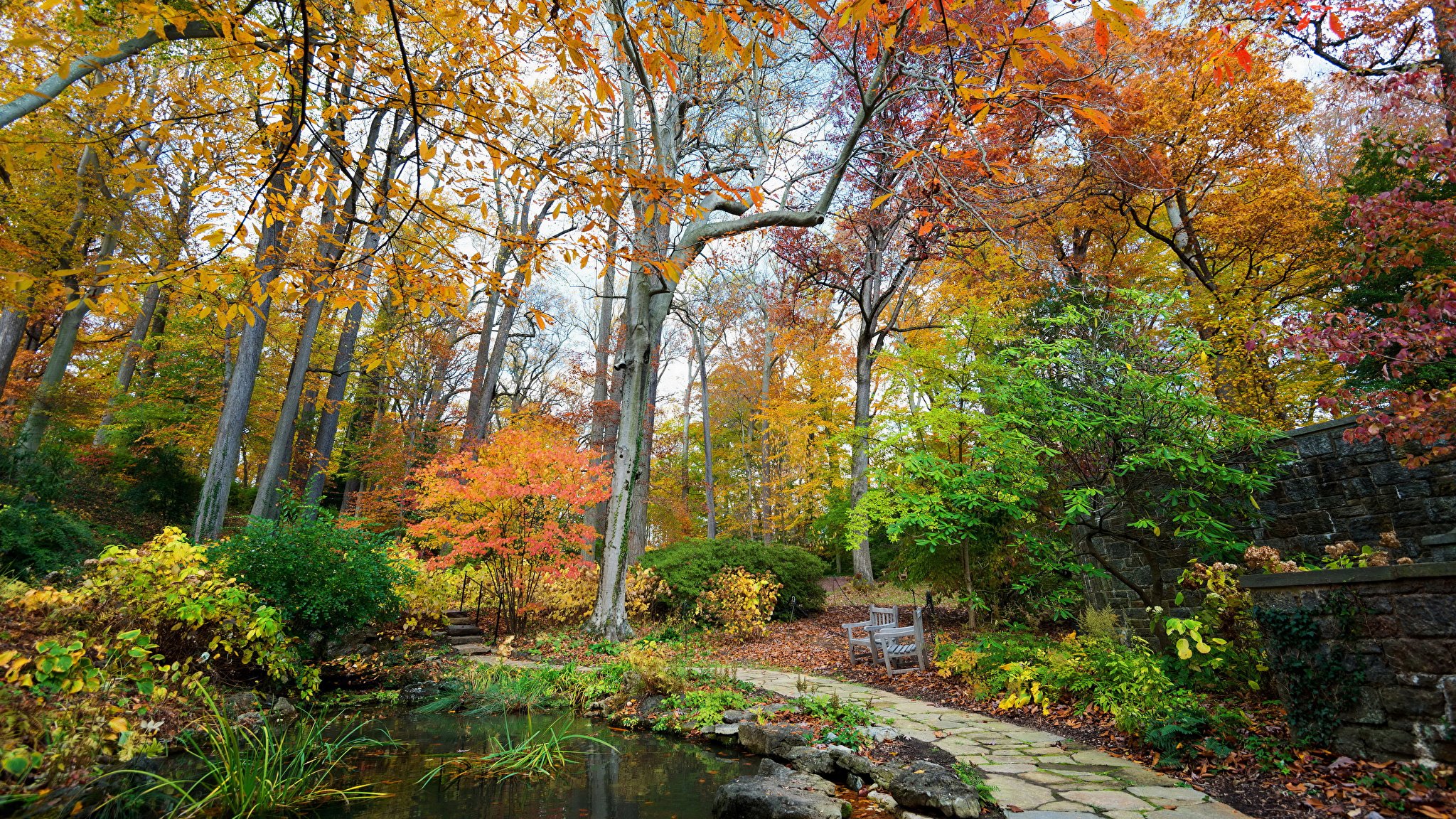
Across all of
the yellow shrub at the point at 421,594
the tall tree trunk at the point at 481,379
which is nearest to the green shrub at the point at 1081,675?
the yellow shrub at the point at 421,594

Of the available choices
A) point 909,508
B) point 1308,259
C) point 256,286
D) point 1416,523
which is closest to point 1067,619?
point 909,508

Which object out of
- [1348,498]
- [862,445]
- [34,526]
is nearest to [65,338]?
[34,526]

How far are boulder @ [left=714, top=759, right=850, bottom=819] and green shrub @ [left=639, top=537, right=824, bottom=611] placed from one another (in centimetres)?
587

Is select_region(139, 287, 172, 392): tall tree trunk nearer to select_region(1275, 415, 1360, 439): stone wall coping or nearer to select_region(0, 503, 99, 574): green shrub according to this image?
select_region(0, 503, 99, 574): green shrub

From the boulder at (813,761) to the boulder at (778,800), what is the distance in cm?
19

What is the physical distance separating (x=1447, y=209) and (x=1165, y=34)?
18.3 ft

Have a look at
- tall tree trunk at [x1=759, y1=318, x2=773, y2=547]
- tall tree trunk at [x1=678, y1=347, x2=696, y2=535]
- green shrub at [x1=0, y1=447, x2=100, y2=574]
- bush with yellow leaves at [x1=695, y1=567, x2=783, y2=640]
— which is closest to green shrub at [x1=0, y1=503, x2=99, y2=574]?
green shrub at [x1=0, y1=447, x2=100, y2=574]

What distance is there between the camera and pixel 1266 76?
345 inches

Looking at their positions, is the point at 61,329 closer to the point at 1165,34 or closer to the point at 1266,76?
the point at 1165,34

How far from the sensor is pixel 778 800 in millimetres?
3057

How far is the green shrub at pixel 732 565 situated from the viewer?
9406 mm

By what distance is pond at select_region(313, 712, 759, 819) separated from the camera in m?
3.23

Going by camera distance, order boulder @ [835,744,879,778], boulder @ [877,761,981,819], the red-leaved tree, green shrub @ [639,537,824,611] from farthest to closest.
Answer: green shrub @ [639,537,824,611]
boulder @ [835,744,879,778]
the red-leaved tree
boulder @ [877,761,981,819]

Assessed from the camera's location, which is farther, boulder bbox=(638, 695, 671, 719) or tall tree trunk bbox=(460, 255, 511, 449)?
tall tree trunk bbox=(460, 255, 511, 449)
